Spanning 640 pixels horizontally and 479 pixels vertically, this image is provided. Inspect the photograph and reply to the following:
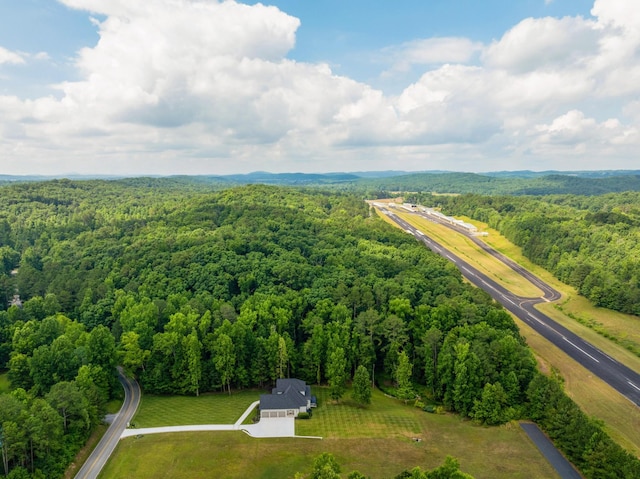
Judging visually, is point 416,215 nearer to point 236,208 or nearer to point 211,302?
point 236,208

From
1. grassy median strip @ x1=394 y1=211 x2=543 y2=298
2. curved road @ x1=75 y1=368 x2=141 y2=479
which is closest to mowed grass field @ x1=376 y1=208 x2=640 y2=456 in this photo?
grassy median strip @ x1=394 y1=211 x2=543 y2=298

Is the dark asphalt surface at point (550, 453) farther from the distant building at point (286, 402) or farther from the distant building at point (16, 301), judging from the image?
the distant building at point (16, 301)

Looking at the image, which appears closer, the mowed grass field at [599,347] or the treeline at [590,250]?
the mowed grass field at [599,347]

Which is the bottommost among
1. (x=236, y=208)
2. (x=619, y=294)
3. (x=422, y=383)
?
(x=422, y=383)

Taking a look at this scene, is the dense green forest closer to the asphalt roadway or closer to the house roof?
the house roof

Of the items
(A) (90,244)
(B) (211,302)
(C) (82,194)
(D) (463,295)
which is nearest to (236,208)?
(A) (90,244)

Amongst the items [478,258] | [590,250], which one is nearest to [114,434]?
[478,258]

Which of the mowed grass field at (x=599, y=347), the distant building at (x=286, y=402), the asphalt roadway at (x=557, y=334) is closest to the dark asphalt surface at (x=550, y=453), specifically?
the mowed grass field at (x=599, y=347)
